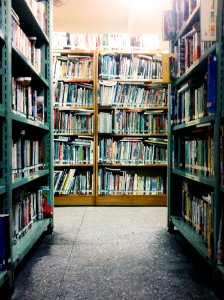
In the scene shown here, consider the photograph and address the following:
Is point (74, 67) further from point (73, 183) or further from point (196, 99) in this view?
point (196, 99)

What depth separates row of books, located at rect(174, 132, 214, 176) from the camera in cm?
174

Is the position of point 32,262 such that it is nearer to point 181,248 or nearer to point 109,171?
point 181,248

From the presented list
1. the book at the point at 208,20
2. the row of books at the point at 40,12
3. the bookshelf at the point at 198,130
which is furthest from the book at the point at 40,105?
the book at the point at 208,20

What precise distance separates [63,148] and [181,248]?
6.97 ft

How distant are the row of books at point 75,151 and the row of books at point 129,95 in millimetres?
566

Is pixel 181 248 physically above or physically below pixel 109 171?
below

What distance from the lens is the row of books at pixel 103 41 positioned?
388 cm

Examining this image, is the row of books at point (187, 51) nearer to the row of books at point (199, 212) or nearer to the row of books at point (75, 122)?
the row of books at point (199, 212)

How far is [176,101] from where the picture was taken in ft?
8.20

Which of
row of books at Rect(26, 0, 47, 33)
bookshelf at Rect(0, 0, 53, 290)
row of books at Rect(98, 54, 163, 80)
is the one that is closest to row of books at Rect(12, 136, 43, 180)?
bookshelf at Rect(0, 0, 53, 290)

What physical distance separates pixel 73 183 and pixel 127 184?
0.69 metres

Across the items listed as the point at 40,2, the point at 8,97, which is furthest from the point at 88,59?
the point at 8,97

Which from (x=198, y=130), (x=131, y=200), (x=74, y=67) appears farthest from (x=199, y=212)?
(x=74, y=67)

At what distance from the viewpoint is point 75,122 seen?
3.79 meters
